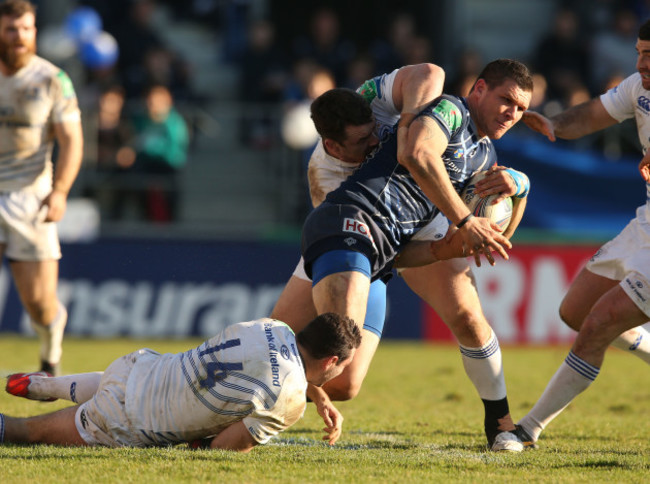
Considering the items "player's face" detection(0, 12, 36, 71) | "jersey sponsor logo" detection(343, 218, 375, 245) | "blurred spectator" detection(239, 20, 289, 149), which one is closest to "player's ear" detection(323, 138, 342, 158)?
"jersey sponsor logo" detection(343, 218, 375, 245)

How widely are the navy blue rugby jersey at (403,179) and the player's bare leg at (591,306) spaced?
1.07 metres

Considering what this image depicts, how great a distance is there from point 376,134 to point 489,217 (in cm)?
84

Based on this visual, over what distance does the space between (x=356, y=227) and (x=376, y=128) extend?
78cm

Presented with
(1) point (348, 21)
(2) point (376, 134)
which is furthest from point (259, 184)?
(2) point (376, 134)

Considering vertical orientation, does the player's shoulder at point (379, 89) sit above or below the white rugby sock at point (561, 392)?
above

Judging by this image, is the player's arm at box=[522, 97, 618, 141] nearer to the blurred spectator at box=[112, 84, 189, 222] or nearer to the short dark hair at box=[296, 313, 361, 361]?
the short dark hair at box=[296, 313, 361, 361]

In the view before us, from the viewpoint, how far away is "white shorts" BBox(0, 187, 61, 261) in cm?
708

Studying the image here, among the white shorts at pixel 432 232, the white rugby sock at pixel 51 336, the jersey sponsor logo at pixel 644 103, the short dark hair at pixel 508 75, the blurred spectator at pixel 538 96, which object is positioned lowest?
the white rugby sock at pixel 51 336

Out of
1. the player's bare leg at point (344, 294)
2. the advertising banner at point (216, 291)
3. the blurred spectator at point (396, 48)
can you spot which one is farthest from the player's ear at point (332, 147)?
the blurred spectator at point (396, 48)

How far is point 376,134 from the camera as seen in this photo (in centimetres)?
587

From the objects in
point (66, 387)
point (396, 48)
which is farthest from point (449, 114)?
point (396, 48)

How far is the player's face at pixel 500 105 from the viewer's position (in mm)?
5523

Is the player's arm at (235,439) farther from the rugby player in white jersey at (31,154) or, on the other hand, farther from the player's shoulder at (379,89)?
the rugby player in white jersey at (31,154)

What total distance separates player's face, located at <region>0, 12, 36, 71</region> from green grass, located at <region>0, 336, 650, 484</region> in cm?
242
